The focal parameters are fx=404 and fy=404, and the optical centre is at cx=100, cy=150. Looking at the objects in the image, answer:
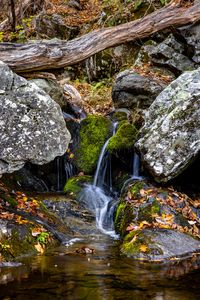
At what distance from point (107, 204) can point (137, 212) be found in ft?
5.14

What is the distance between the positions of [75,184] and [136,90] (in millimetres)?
3478

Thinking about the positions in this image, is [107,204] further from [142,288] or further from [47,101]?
[142,288]

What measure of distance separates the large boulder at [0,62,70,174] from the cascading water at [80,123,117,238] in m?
2.10

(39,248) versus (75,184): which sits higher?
(75,184)

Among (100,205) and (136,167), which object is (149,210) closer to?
(100,205)

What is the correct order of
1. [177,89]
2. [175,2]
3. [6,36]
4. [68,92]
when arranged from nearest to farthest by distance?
1. [177,89]
2. [175,2]
3. [68,92]
4. [6,36]

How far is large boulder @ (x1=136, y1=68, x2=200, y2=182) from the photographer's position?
7.66 meters

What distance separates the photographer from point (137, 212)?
717cm

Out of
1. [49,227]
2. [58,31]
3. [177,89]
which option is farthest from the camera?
[58,31]

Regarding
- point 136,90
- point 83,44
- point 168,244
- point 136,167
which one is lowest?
point 168,244

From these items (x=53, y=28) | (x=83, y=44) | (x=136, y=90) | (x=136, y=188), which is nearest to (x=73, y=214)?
(x=136, y=188)

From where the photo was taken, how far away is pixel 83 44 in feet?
30.6

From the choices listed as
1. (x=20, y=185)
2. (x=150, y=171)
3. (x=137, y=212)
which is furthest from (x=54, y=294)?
(x=20, y=185)

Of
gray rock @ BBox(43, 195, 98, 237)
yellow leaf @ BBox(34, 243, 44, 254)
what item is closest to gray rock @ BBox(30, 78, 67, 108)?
gray rock @ BBox(43, 195, 98, 237)
